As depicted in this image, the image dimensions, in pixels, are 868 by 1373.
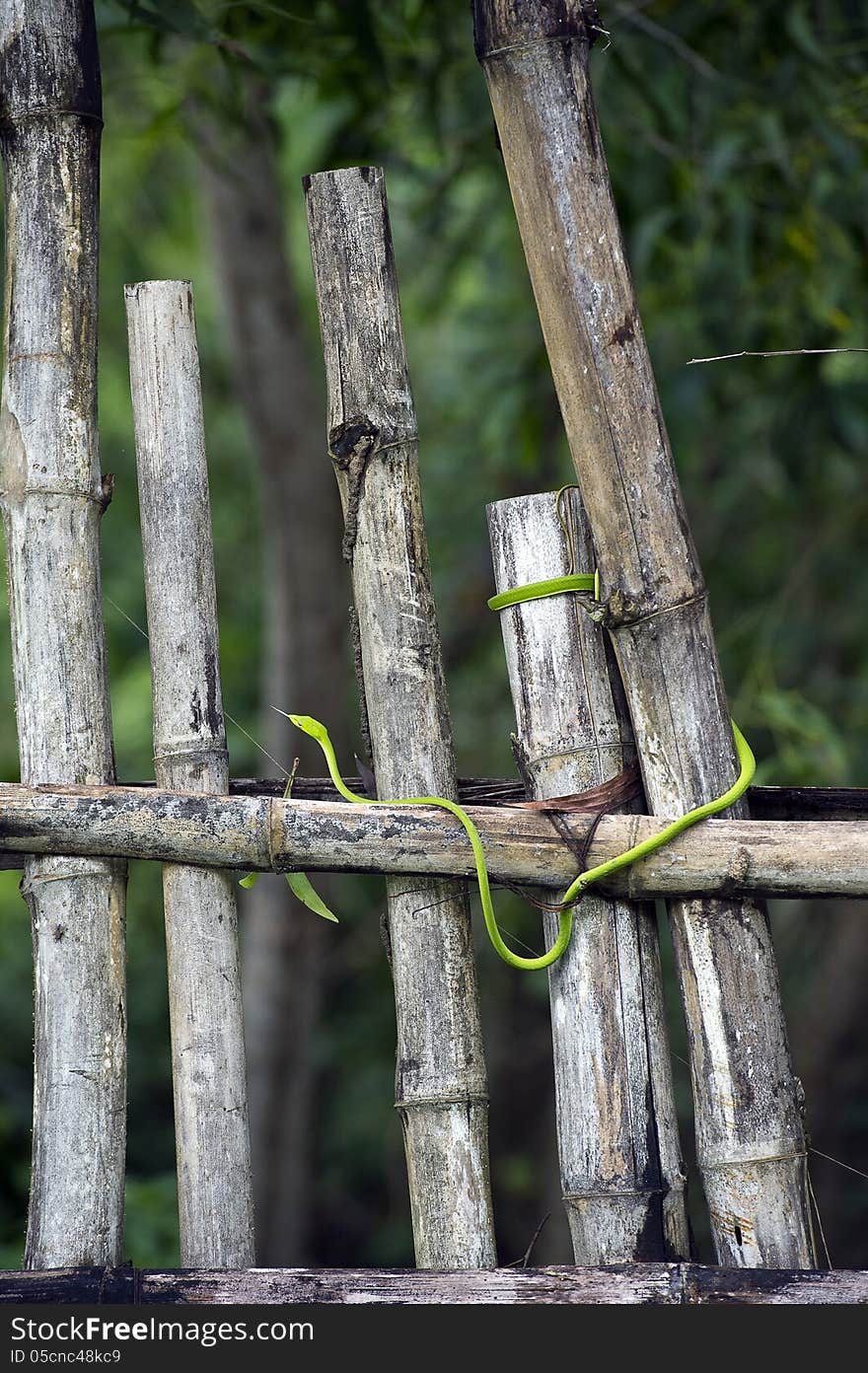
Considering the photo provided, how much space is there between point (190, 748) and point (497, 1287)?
68cm

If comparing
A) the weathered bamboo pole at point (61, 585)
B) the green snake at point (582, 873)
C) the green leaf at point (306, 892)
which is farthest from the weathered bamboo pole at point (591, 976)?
the weathered bamboo pole at point (61, 585)

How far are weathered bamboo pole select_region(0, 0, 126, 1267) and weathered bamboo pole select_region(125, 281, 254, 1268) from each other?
0.21 ft

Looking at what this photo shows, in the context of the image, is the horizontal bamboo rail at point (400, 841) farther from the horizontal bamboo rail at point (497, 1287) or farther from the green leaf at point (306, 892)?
the horizontal bamboo rail at point (497, 1287)

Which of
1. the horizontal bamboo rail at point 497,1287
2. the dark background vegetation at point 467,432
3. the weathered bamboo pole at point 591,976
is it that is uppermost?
the dark background vegetation at point 467,432

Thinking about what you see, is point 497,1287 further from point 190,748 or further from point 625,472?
point 625,472

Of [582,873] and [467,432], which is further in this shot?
[467,432]

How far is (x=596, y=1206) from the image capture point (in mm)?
1445

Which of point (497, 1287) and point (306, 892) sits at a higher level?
point (306, 892)

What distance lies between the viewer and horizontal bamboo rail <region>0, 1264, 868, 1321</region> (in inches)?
52.5

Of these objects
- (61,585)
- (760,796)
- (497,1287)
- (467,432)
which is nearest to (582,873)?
(760,796)

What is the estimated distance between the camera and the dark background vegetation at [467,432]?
2816mm

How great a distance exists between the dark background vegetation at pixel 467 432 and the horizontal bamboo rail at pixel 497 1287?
1.40 metres

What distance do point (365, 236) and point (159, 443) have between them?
0.35 m

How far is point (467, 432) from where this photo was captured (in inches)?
199
